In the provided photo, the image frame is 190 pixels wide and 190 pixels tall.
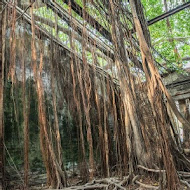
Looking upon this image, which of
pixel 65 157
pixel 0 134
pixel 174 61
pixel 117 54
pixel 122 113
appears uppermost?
pixel 174 61

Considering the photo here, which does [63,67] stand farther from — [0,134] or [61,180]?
[61,180]

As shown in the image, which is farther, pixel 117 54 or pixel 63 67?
pixel 63 67

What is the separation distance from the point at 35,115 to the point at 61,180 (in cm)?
144

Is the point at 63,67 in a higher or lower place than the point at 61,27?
lower

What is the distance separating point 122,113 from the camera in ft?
10.2

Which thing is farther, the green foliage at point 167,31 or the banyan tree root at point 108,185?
the green foliage at point 167,31

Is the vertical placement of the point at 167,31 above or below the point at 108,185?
above

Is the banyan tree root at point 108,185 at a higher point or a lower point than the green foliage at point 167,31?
lower

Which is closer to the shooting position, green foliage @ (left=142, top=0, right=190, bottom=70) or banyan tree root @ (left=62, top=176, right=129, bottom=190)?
banyan tree root @ (left=62, top=176, right=129, bottom=190)

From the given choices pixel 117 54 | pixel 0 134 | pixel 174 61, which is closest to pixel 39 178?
pixel 0 134

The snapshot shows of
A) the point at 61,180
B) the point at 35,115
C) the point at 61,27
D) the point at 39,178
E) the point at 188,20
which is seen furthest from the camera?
the point at 188,20

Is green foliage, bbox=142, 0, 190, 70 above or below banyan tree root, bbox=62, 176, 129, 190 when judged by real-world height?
above

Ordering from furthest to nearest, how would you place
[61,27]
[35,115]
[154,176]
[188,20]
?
[188,20], [61,27], [35,115], [154,176]

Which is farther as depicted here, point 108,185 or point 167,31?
point 167,31
